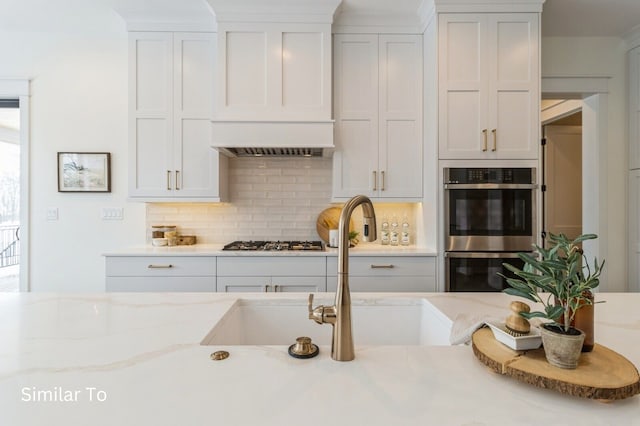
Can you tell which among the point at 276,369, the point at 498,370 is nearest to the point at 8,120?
the point at 276,369

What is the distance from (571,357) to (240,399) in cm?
69

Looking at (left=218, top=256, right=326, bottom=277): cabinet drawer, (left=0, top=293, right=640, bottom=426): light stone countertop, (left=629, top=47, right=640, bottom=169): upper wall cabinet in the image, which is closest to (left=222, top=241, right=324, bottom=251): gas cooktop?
(left=218, top=256, right=326, bottom=277): cabinet drawer

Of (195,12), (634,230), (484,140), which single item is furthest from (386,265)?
(195,12)

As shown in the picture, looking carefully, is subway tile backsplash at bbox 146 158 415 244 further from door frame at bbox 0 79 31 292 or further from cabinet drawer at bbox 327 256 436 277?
door frame at bbox 0 79 31 292

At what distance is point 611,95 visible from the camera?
304cm

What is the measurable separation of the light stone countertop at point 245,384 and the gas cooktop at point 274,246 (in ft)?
5.25

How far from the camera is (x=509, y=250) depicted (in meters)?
2.46

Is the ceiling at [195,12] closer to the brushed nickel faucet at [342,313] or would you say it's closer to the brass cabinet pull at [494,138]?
the brass cabinet pull at [494,138]

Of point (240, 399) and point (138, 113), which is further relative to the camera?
point (138, 113)

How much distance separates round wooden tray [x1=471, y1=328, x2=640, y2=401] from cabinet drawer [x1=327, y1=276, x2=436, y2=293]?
172 cm

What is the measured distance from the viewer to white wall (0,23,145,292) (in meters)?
2.98

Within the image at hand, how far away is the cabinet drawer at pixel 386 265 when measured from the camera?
2.54 metres

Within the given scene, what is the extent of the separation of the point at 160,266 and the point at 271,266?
0.84m

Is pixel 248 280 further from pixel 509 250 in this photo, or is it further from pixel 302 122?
pixel 509 250
